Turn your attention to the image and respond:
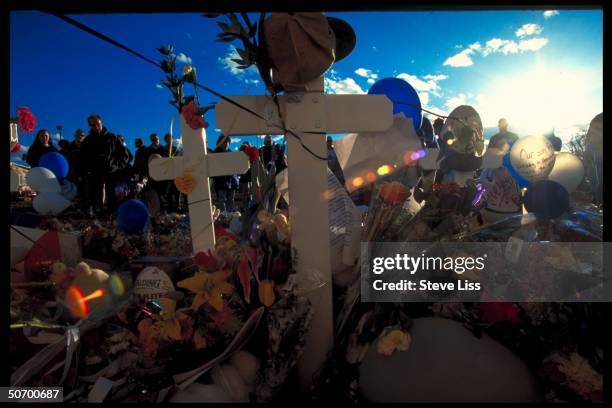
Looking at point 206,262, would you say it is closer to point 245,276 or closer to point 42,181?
point 245,276

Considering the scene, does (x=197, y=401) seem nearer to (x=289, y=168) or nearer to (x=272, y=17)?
(x=289, y=168)

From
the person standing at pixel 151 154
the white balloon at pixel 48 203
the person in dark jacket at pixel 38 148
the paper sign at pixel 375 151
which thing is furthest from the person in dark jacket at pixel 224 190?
the paper sign at pixel 375 151

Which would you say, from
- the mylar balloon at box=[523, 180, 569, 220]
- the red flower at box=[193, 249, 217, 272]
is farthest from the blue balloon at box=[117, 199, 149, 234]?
the mylar balloon at box=[523, 180, 569, 220]

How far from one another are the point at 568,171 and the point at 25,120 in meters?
5.04

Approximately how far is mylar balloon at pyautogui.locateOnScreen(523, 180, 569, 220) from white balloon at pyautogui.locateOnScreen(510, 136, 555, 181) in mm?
537

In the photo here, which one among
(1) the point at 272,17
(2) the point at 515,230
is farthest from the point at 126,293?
(2) the point at 515,230

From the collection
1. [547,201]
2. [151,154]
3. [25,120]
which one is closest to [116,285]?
[547,201]

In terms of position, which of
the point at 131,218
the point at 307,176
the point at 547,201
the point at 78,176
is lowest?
the point at 131,218

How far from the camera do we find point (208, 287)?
1.45 m

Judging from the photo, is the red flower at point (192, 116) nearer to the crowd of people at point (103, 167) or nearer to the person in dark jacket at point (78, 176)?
the crowd of people at point (103, 167)

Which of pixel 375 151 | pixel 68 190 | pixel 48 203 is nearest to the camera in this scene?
pixel 375 151

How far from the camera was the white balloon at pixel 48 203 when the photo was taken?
180 inches

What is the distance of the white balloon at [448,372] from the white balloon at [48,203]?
4.80m

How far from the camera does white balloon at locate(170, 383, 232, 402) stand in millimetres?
1317
